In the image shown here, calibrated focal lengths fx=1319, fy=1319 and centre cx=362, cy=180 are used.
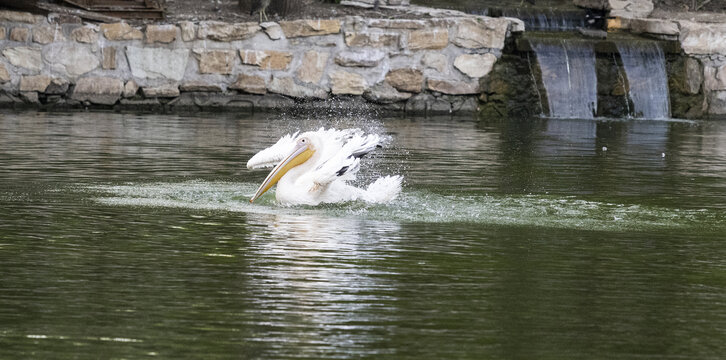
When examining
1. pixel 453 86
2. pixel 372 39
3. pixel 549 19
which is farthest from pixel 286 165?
pixel 549 19

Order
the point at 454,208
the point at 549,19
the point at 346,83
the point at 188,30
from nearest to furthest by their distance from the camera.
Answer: the point at 454,208
the point at 188,30
the point at 346,83
the point at 549,19

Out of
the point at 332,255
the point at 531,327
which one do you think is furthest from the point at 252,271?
the point at 531,327

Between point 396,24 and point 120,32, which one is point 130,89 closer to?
point 120,32

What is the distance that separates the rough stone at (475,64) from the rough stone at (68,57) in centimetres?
537

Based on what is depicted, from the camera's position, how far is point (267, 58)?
19.2 meters

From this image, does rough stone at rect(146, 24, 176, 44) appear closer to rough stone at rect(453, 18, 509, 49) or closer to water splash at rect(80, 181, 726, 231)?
rough stone at rect(453, 18, 509, 49)

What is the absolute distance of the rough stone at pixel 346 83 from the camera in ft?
63.6

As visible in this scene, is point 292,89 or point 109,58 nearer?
point 109,58

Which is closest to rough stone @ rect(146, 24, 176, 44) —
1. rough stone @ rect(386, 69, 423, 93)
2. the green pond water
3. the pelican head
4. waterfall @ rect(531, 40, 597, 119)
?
rough stone @ rect(386, 69, 423, 93)

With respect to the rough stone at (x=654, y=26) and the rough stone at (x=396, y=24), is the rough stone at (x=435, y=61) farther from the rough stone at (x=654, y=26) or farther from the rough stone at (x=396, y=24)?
the rough stone at (x=654, y=26)

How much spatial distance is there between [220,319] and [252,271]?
118cm

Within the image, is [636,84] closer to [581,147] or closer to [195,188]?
[581,147]

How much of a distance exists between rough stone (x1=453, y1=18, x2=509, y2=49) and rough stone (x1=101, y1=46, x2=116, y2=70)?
5008 millimetres

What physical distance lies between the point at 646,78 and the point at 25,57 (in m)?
9.22
